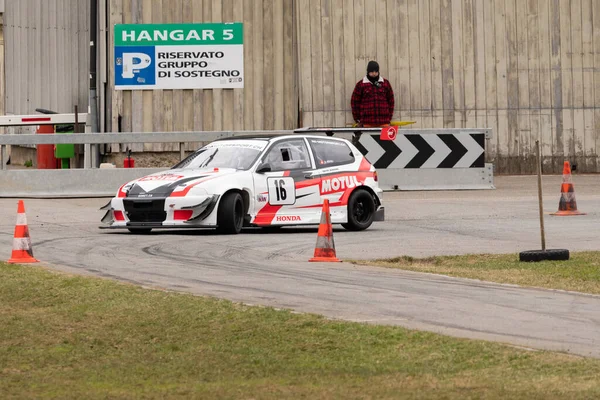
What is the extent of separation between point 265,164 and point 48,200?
6.67 m

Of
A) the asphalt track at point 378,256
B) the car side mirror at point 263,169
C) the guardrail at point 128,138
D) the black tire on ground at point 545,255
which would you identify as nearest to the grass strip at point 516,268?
the black tire on ground at point 545,255

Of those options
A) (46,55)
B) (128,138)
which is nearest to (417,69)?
(128,138)

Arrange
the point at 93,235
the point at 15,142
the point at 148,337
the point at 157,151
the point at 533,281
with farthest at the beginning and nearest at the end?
the point at 157,151
the point at 15,142
the point at 93,235
the point at 533,281
the point at 148,337

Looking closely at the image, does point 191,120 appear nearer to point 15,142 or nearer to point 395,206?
point 15,142

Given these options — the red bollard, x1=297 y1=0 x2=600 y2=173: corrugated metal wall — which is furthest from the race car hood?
the red bollard

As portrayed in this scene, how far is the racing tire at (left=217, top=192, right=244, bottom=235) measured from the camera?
17.5 meters

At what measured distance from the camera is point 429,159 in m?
26.0

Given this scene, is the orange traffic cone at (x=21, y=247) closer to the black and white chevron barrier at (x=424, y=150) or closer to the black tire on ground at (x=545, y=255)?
the black tire on ground at (x=545, y=255)

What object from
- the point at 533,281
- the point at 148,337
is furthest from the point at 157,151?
the point at 148,337

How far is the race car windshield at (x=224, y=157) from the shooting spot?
18328 mm

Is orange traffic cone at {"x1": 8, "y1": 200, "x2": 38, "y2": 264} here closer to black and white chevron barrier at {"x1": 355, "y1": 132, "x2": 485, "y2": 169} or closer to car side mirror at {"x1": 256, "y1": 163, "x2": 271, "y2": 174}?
car side mirror at {"x1": 256, "y1": 163, "x2": 271, "y2": 174}

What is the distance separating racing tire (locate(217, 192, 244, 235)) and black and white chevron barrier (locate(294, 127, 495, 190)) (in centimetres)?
828

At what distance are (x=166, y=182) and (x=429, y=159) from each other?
31.0ft

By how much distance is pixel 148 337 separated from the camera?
9.36 meters
